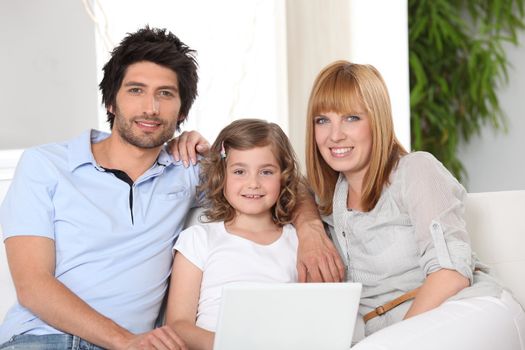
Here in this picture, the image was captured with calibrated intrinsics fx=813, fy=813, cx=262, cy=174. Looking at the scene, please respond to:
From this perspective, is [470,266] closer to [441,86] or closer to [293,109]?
[293,109]

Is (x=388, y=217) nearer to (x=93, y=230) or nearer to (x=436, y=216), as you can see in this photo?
(x=436, y=216)

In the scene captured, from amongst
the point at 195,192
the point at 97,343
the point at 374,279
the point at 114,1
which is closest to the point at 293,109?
the point at 114,1

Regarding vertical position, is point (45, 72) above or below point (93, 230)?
above

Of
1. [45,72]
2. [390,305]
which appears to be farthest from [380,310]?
[45,72]

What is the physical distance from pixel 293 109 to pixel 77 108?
2.85ft

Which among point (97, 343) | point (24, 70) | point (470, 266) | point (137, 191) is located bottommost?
point (97, 343)

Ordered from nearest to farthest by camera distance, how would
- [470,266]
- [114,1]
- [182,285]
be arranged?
1. [470,266]
2. [182,285]
3. [114,1]

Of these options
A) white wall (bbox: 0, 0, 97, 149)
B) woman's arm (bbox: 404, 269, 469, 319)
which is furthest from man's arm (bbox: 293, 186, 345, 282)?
white wall (bbox: 0, 0, 97, 149)

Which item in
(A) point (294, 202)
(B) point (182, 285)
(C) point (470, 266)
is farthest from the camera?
(A) point (294, 202)

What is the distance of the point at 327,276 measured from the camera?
176 centimetres

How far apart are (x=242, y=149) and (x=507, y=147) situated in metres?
2.50

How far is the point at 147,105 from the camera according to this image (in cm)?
193

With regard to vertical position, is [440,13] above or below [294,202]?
above

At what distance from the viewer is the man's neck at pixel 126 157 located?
1937 mm
